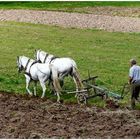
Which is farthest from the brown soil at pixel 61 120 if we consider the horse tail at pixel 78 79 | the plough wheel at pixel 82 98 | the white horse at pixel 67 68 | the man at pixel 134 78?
the white horse at pixel 67 68

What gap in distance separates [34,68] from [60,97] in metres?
1.59

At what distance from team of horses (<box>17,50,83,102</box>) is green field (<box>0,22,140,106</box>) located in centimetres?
92

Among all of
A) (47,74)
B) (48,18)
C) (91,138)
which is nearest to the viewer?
(91,138)

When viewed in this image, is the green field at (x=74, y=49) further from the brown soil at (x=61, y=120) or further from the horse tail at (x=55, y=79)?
the brown soil at (x=61, y=120)

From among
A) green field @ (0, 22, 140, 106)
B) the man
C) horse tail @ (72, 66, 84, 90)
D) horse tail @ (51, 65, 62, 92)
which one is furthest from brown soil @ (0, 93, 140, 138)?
green field @ (0, 22, 140, 106)

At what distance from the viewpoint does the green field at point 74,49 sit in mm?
24766

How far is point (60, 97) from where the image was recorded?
2125 centimetres

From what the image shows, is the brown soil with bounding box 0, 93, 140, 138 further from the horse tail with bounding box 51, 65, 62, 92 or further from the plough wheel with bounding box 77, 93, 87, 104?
the horse tail with bounding box 51, 65, 62, 92

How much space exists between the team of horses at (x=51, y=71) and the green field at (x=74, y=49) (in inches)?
36.4

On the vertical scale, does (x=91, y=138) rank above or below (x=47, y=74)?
below

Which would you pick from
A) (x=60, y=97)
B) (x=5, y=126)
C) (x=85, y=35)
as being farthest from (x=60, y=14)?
(x=5, y=126)

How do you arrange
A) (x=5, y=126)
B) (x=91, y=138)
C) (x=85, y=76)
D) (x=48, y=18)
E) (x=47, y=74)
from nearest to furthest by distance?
(x=91, y=138) → (x=5, y=126) → (x=47, y=74) → (x=85, y=76) → (x=48, y=18)

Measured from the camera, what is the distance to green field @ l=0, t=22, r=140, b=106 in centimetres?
2477

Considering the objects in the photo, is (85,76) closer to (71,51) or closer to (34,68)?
(34,68)
